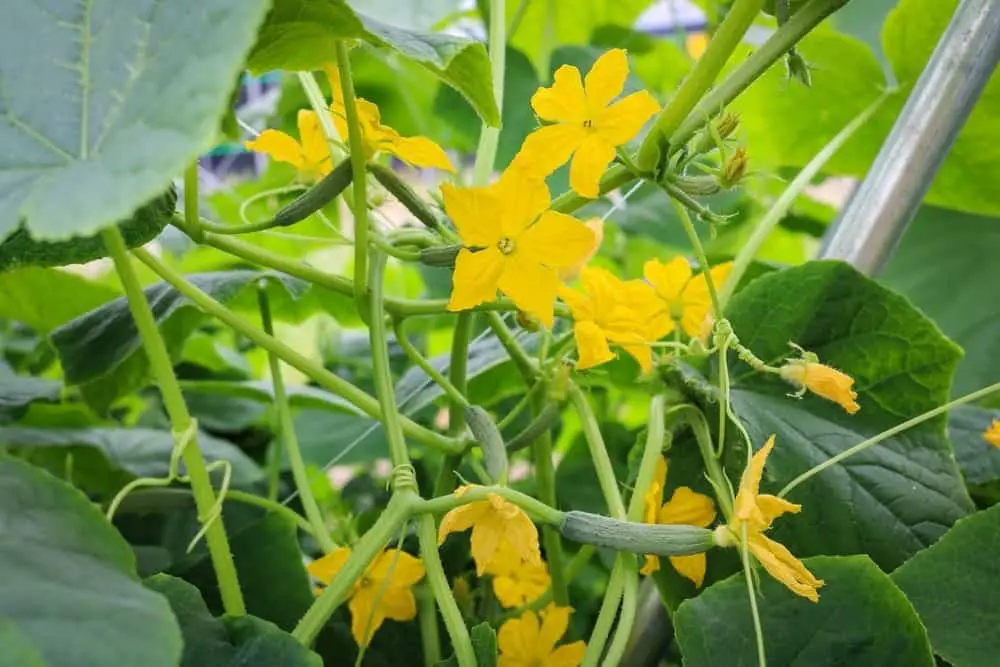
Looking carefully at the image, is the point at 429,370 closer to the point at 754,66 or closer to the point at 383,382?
the point at 383,382

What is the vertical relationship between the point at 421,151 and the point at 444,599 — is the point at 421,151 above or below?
above

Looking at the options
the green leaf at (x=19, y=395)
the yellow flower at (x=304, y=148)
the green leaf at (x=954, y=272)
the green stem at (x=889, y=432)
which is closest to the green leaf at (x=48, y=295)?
the green leaf at (x=19, y=395)

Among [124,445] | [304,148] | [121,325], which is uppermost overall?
[304,148]

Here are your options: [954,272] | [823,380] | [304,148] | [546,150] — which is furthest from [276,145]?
[954,272]

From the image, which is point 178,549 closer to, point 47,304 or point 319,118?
point 47,304

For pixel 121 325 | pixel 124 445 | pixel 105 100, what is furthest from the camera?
pixel 124 445

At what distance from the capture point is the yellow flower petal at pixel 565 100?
12.9 inches

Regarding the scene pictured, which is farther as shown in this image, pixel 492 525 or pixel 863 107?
pixel 863 107

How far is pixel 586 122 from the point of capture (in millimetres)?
328

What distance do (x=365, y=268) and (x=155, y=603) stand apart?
0.50 ft

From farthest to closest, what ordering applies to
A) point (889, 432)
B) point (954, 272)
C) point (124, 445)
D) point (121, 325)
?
point (954, 272)
point (124, 445)
point (121, 325)
point (889, 432)

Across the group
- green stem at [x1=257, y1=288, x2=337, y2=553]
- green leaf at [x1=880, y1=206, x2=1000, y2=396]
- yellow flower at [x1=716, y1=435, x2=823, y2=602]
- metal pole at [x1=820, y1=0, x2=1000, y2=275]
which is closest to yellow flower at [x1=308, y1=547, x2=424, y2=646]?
green stem at [x1=257, y1=288, x2=337, y2=553]

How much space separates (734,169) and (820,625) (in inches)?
6.1

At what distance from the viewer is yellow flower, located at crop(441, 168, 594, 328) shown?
12.2 inches
